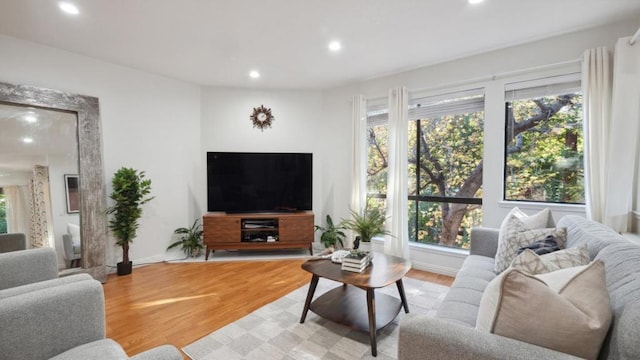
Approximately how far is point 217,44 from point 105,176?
2214 millimetres

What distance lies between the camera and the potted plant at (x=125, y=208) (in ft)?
11.3

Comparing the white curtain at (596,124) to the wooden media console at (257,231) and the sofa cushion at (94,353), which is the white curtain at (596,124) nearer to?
the wooden media console at (257,231)

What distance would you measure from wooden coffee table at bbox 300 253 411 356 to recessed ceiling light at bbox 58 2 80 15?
2.88 m

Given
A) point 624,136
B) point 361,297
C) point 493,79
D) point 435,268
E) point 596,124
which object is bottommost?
point 435,268

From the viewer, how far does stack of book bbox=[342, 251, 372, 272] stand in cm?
229

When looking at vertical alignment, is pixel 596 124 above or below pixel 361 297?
above

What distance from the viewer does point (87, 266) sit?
130 inches

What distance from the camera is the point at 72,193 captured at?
326 cm

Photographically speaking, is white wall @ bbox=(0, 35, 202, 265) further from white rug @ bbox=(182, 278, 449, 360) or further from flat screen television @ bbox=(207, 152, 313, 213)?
white rug @ bbox=(182, 278, 449, 360)

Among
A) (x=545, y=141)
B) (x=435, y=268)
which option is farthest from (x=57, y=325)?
(x=545, y=141)

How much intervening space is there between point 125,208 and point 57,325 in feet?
8.12

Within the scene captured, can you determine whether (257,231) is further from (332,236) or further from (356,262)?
(356,262)

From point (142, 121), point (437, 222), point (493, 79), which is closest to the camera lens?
point (493, 79)

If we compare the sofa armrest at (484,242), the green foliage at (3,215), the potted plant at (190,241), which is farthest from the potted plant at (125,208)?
the sofa armrest at (484,242)
